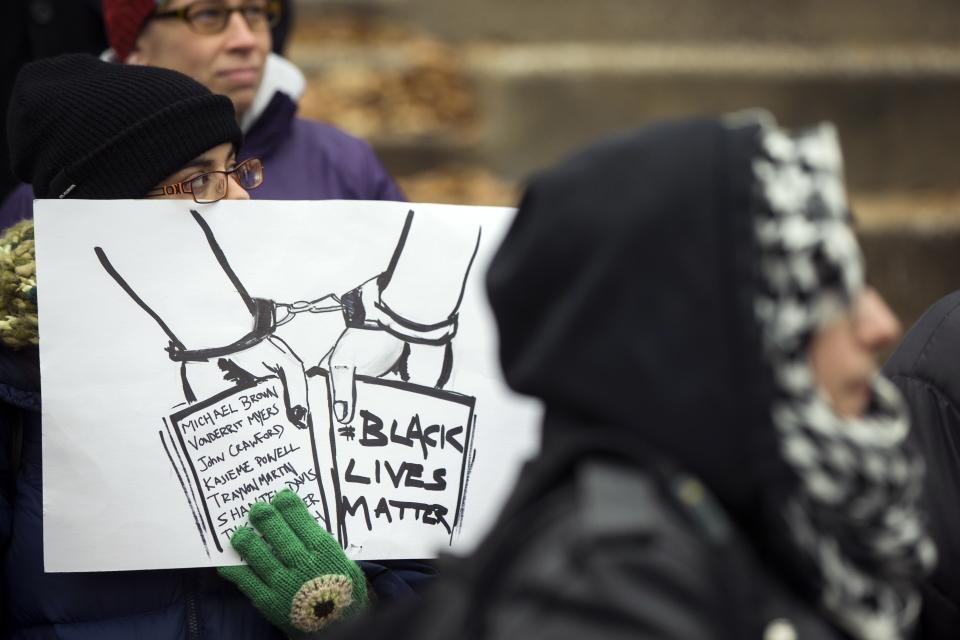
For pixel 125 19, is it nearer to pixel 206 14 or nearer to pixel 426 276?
pixel 206 14

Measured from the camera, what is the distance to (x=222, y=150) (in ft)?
8.57

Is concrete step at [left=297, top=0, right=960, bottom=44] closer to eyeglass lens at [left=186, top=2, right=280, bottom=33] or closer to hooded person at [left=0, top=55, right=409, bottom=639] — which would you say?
eyeglass lens at [left=186, top=2, right=280, bottom=33]

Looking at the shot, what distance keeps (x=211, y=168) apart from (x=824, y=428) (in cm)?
148

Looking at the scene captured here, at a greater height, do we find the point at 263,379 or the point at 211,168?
the point at 211,168

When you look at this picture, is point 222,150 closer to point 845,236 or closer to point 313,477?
point 313,477

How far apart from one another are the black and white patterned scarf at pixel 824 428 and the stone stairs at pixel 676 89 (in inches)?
199

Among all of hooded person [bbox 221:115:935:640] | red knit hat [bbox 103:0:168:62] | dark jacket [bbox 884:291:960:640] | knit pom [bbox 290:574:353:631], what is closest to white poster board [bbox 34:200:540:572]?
knit pom [bbox 290:574:353:631]

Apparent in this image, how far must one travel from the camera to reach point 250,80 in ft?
11.4

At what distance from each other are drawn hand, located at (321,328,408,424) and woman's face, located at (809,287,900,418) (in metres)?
1.16

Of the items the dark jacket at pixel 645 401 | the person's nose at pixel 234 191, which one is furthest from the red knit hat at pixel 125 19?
the dark jacket at pixel 645 401

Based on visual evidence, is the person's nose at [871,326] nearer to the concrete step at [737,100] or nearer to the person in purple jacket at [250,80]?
the person in purple jacket at [250,80]

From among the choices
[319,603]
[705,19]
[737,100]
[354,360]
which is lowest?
[319,603]

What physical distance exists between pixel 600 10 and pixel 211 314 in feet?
16.7

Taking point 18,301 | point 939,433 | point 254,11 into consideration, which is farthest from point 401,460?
point 254,11
